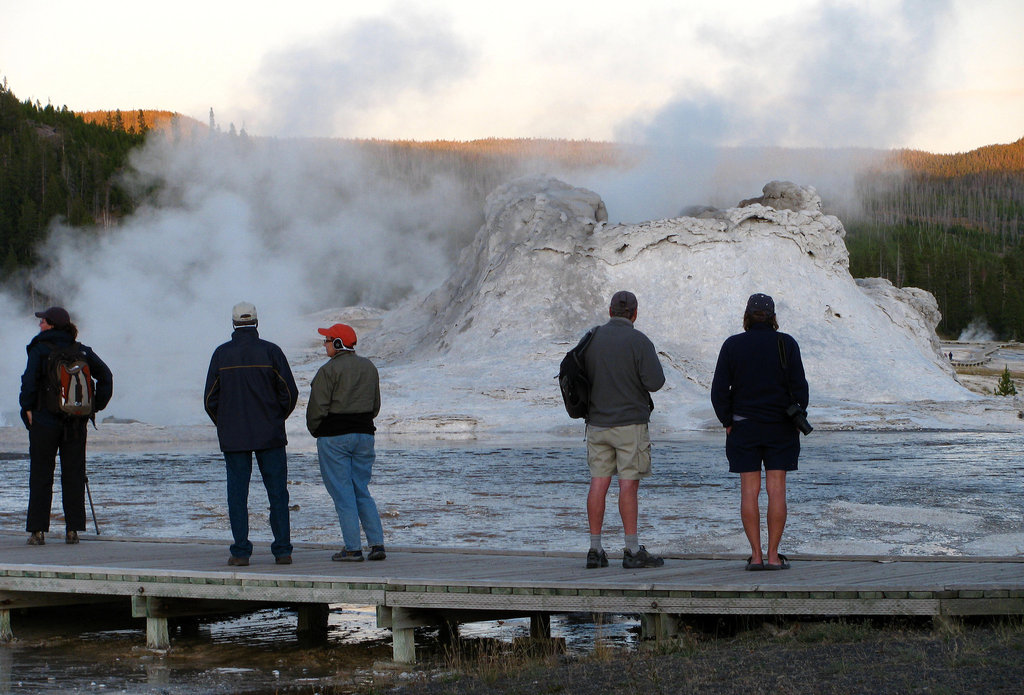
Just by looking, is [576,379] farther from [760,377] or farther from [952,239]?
[952,239]

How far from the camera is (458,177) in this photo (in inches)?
3920

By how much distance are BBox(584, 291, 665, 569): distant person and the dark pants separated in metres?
3.76

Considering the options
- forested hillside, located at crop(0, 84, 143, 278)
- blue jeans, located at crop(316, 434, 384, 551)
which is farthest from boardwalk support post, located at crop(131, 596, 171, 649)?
forested hillside, located at crop(0, 84, 143, 278)

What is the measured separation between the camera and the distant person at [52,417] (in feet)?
26.6

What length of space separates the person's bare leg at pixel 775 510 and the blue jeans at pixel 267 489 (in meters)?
2.70

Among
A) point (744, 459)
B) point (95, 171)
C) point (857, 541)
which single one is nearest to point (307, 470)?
point (857, 541)

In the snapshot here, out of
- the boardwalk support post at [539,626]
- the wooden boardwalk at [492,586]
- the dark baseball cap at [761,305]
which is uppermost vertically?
the dark baseball cap at [761,305]

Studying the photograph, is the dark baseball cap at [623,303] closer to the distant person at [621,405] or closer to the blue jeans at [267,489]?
the distant person at [621,405]

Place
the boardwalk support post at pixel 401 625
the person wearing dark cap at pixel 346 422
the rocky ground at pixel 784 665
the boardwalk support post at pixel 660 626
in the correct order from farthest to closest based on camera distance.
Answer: the person wearing dark cap at pixel 346 422 → the boardwalk support post at pixel 401 625 → the boardwalk support post at pixel 660 626 → the rocky ground at pixel 784 665

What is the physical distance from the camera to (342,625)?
7438 millimetres

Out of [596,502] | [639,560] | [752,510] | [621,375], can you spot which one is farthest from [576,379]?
[752,510]

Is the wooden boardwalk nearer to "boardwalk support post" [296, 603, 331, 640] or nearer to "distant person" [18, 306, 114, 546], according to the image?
"boardwalk support post" [296, 603, 331, 640]

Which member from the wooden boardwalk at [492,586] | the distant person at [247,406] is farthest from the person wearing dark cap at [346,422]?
the wooden boardwalk at [492,586]

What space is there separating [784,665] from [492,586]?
65.8 inches
